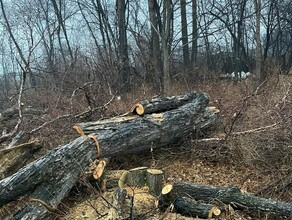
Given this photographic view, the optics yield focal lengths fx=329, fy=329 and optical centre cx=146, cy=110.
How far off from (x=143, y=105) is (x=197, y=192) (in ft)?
6.12

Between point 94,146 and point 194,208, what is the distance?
1611 mm

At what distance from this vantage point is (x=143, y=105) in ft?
17.8

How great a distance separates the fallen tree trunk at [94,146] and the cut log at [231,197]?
3.76 feet

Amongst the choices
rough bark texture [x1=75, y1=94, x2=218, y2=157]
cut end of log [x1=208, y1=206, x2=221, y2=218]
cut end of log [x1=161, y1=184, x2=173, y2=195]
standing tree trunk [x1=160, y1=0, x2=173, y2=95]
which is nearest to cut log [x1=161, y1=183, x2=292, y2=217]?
cut end of log [x1=161, y1=184, x2=173, y2=195]

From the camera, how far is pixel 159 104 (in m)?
5.70

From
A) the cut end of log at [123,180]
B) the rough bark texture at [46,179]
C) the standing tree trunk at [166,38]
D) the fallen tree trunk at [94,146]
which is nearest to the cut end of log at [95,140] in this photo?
the fallen tree trunk at [94,146]

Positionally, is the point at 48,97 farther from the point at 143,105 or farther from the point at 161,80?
the point at 143,105

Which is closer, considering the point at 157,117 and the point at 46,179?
the point at 46,179

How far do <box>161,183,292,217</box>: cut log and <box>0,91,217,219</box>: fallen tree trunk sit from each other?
115 centimetres

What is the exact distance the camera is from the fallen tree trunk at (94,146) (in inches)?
148

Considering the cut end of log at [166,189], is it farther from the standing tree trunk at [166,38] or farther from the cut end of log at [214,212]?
the standing tree trunk at [166,38]

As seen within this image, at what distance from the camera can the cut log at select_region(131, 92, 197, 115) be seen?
5418 millimetres

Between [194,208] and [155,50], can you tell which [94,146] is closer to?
[194,208]

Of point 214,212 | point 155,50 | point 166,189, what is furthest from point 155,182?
point 155,50
